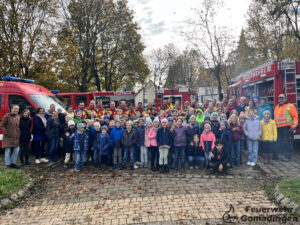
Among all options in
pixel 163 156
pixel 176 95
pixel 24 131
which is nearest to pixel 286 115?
pixel 163 156

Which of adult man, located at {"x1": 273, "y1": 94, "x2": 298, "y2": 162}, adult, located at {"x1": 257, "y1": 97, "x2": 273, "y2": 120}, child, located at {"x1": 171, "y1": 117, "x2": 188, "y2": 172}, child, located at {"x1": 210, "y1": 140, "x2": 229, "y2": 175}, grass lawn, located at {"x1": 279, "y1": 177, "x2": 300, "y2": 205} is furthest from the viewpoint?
adult, located at {"x1": 257, "y1": 97, "x2": 273, "y2": 120}

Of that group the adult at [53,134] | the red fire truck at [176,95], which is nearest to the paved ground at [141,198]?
the adult at [53,134]

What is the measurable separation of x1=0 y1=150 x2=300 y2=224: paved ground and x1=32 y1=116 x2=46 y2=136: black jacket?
5.00ft

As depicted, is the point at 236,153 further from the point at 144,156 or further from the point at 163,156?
the point at 144,156

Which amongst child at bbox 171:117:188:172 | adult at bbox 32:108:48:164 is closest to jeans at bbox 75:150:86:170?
adult at bbox 32:108:48:164

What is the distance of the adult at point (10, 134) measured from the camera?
6.34 metres

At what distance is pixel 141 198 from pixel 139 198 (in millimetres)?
43

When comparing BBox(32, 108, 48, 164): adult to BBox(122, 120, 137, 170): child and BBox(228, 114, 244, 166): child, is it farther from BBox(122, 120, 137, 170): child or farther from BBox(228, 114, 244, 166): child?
BBox(228, 114, 244, 166): child

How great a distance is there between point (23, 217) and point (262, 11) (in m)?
25.5

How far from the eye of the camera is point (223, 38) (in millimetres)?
21125

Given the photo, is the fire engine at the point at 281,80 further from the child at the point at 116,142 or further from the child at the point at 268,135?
the child at the point at 116,142

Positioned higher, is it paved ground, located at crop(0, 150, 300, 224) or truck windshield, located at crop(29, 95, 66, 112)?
truck windshield, located at crop(29, 95, 66, 112)

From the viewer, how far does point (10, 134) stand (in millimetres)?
6387

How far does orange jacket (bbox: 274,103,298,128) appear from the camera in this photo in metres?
6.73
